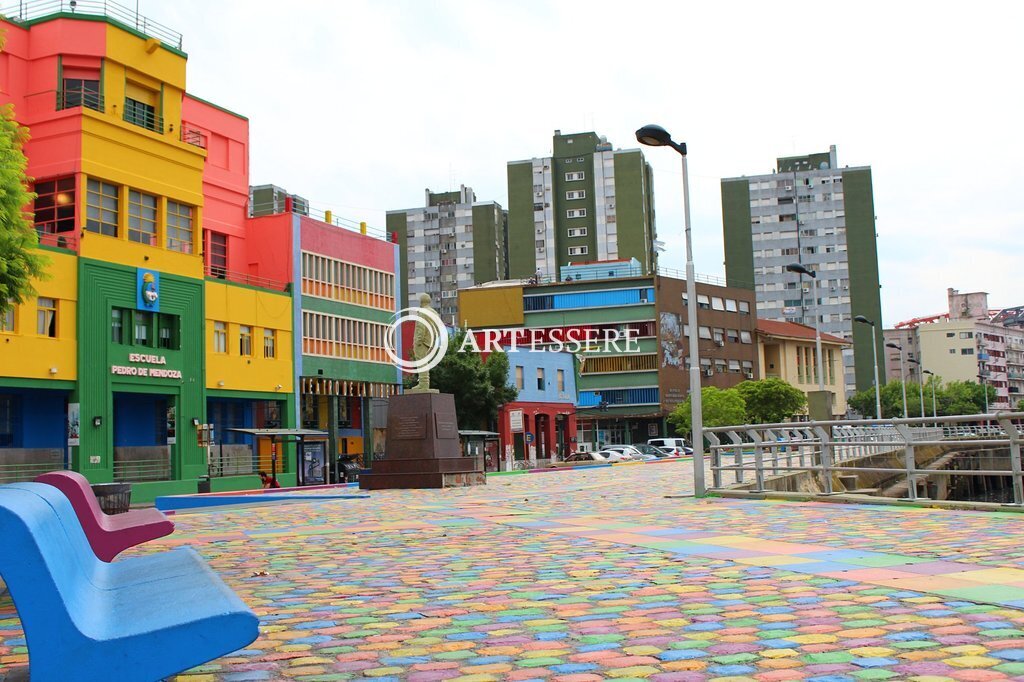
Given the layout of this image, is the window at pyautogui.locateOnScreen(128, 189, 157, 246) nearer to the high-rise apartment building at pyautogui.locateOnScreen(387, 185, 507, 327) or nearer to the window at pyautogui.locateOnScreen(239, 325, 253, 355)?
the window at pyautogui.locateOnScreen(239, 325, 253, 355)

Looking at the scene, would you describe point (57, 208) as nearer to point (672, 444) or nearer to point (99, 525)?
point (99, 525)

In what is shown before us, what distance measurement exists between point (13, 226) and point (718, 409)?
6193 centimetres

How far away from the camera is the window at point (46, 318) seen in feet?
123

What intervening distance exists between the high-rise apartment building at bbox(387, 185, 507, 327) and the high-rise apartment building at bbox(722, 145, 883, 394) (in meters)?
28.2

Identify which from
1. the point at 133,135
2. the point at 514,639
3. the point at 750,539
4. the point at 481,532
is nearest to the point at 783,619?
the point at 514,639

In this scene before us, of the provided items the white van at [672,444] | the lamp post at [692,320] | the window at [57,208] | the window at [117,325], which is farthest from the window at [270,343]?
the lamp post at [692,320]

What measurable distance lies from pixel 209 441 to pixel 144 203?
10.2 meters

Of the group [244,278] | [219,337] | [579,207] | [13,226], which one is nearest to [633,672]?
[13,226]

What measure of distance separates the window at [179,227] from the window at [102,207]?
9.61ft

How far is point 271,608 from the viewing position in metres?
6.51

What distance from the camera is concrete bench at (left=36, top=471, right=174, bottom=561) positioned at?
20.8ft

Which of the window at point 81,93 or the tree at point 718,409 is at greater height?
the window at point 81,93

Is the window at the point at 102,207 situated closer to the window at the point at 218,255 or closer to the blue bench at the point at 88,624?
the window at the point at 218,255

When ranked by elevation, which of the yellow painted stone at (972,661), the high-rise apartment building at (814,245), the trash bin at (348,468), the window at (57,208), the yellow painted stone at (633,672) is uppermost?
the high-rise apartment building at (814,245)
